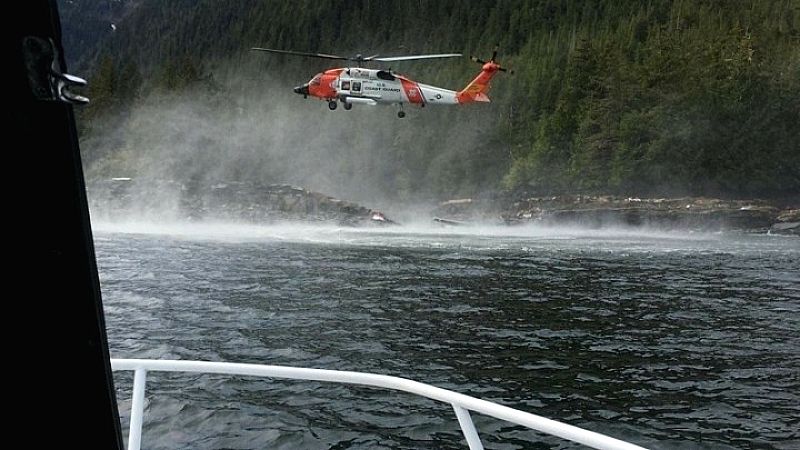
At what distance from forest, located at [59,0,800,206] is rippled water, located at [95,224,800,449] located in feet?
175

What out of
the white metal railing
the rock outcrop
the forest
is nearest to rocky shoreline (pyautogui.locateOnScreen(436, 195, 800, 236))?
the forest

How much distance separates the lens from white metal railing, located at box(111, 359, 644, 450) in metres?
2.35

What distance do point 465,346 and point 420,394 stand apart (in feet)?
36.1

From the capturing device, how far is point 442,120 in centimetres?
11206

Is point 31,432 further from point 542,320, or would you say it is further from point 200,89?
point 200,89

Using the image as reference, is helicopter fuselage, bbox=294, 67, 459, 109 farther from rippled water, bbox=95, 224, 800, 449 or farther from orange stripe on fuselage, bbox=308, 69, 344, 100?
rippled water, bbox=95, 224, 800, 449

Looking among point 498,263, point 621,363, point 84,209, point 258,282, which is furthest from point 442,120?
point 84,209

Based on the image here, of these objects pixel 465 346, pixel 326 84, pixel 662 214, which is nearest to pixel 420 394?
pixel 465 346

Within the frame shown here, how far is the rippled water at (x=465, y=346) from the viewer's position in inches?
349

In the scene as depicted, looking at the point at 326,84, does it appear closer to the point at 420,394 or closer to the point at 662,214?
the point at 420,394

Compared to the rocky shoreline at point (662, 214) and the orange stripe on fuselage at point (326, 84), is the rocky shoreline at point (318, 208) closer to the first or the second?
the rocky shoreline at point (662, 214)

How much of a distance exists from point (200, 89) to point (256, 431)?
98498 mm

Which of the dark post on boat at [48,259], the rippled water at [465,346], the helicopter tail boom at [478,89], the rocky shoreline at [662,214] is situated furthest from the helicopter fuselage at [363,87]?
the rocky shoreline at [662,214]

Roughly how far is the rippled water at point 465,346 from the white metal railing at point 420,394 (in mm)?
4719
